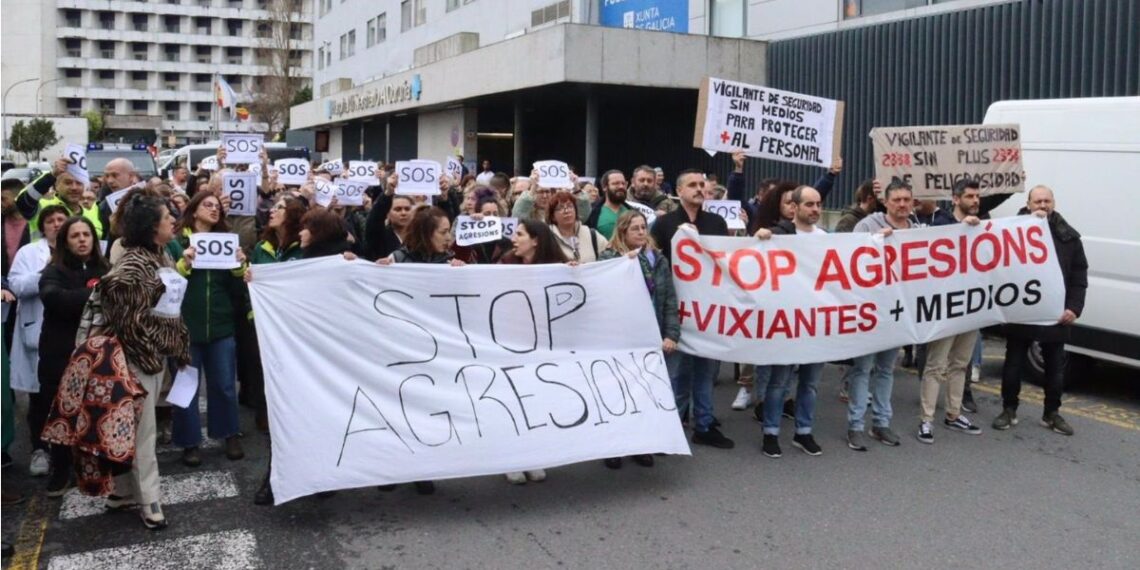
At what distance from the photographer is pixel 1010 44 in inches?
587

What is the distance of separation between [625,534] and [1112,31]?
1169 centimetres

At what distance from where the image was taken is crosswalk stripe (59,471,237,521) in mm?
5473

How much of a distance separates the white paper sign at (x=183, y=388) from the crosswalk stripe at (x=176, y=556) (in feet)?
2.67

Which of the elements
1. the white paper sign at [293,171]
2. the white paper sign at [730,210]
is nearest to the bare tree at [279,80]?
the white paper sign at [293,171]

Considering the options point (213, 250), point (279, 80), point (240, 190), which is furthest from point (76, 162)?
point (279, 80)

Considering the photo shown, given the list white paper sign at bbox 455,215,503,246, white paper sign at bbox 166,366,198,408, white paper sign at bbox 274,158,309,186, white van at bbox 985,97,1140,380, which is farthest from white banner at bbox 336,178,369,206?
white van at bbox 985,97,1140,380

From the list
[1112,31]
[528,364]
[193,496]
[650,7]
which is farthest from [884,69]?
[193,496]

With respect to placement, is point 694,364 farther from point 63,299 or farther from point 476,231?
point 63,299

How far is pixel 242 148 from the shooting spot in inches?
374

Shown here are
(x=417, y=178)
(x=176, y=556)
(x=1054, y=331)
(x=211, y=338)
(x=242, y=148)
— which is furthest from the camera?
(x=242, y=148)

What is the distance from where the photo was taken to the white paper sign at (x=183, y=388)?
550cm

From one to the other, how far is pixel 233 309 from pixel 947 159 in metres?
5.68

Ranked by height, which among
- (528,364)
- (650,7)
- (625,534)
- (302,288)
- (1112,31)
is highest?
(650,7)

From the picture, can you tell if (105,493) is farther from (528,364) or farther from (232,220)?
(232,220)
